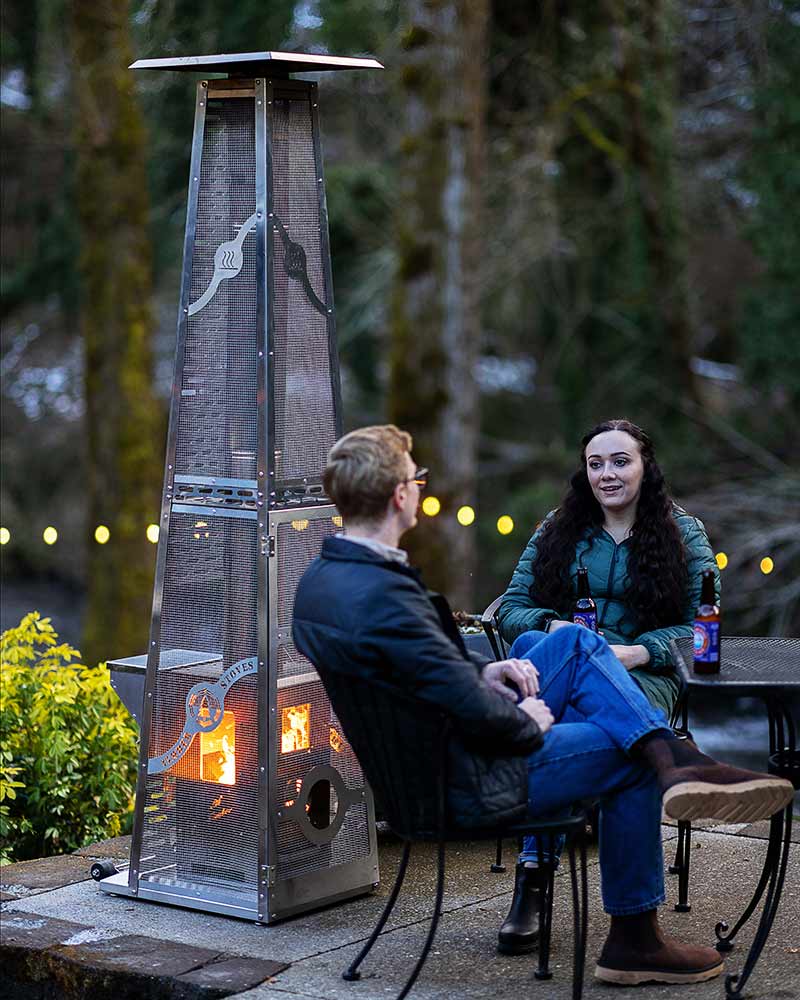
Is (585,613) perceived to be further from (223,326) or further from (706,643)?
(223,326)

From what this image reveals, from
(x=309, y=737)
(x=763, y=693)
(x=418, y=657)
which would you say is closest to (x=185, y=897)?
(x=309, y=737)

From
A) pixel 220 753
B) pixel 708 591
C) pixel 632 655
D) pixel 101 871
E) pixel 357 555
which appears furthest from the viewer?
pixel 101 871

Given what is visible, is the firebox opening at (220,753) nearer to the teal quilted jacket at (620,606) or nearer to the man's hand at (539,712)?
the teal quilted jacket at (620,606)

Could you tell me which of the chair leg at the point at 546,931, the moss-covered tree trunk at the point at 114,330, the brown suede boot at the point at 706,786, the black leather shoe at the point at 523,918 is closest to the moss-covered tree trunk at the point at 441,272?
the moss-covered tree trunk at the point at 114,330

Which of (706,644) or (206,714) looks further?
(206,714)

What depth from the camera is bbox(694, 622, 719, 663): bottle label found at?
400cm

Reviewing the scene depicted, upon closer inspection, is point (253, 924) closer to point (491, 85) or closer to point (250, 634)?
point (250, 634)

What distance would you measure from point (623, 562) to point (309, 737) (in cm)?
106

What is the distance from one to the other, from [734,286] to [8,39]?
307 inches

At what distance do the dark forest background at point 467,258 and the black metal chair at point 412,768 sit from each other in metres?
6.49

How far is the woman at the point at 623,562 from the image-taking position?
15.3 feet

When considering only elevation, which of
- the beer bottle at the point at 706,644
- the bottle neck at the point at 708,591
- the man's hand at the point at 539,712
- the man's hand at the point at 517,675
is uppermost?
the bottle neck at the point at 708,591

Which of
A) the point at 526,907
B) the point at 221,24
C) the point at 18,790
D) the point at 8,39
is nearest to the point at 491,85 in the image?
the point at 221,24

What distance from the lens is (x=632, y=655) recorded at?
15.0 ft
